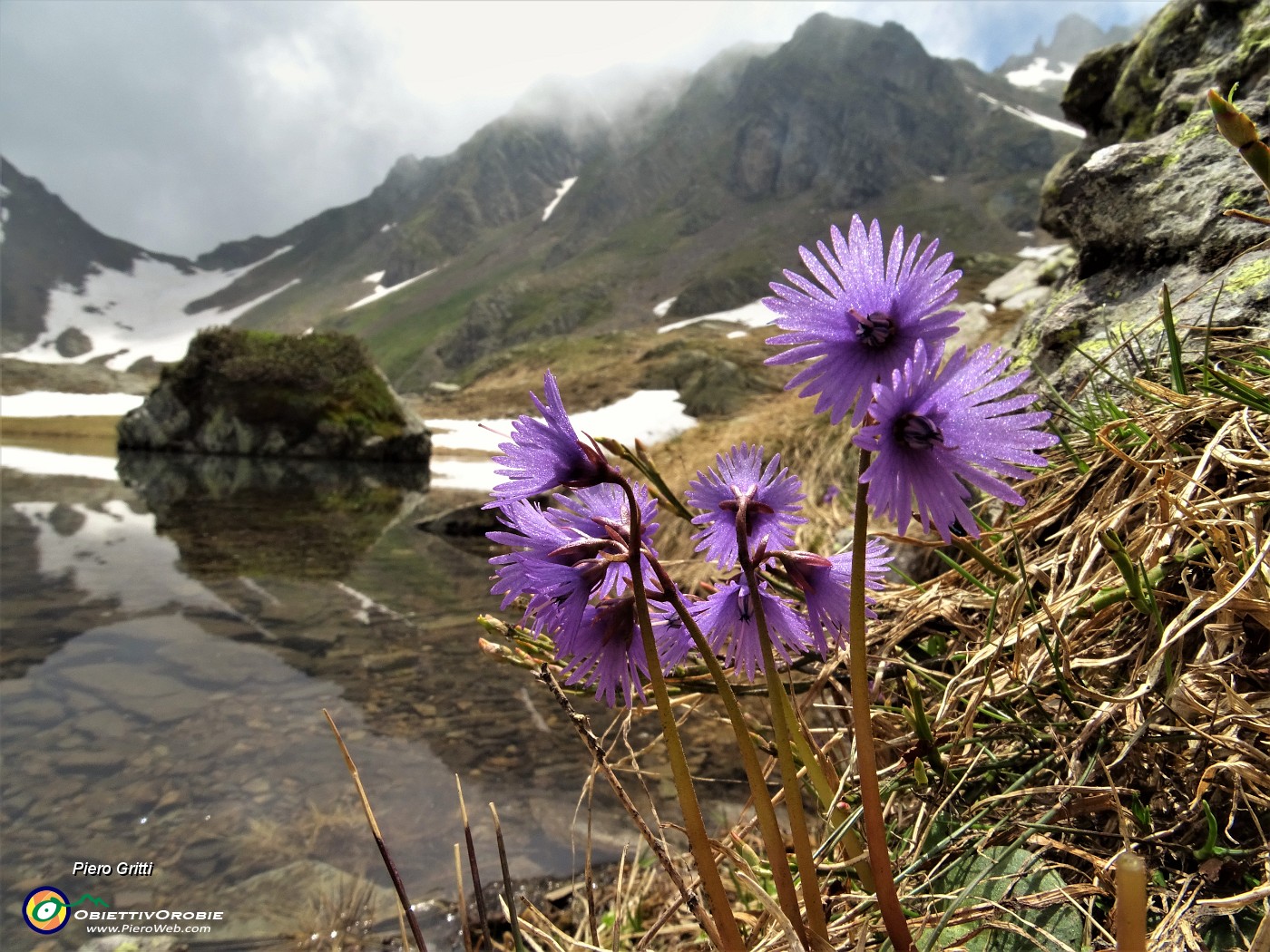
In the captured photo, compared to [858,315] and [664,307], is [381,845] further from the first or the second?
[664,307]

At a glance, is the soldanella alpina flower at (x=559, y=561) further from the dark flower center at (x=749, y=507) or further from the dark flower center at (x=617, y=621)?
the dark flower center at (x=749, y=507)

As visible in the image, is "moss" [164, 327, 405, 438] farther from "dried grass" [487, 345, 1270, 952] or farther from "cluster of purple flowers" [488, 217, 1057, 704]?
"cluster of purple flowers" [488, 217, 1057, 704]

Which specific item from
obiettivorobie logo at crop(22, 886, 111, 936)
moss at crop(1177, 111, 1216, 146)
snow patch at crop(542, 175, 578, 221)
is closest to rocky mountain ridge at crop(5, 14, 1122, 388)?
snow patch at crop(542, 175, 578, 221)

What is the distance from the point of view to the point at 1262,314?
2125mm

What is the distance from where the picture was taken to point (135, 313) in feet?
551

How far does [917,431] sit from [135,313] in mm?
210490

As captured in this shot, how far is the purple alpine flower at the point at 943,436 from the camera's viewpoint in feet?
2.86

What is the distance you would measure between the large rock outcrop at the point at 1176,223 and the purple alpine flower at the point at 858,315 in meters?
1.60

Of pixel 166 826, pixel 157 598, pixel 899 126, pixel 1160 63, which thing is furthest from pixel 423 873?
pixel 899 126

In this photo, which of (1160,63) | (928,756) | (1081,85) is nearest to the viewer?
(928,756)

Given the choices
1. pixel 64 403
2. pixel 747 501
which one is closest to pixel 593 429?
pixel 747 501

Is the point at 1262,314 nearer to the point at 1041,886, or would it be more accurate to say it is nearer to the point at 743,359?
the point at 1041,886

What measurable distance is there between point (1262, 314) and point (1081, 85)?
4697mm

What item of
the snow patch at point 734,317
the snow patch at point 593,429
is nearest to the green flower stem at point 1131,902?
the snow patch at point 593,429
